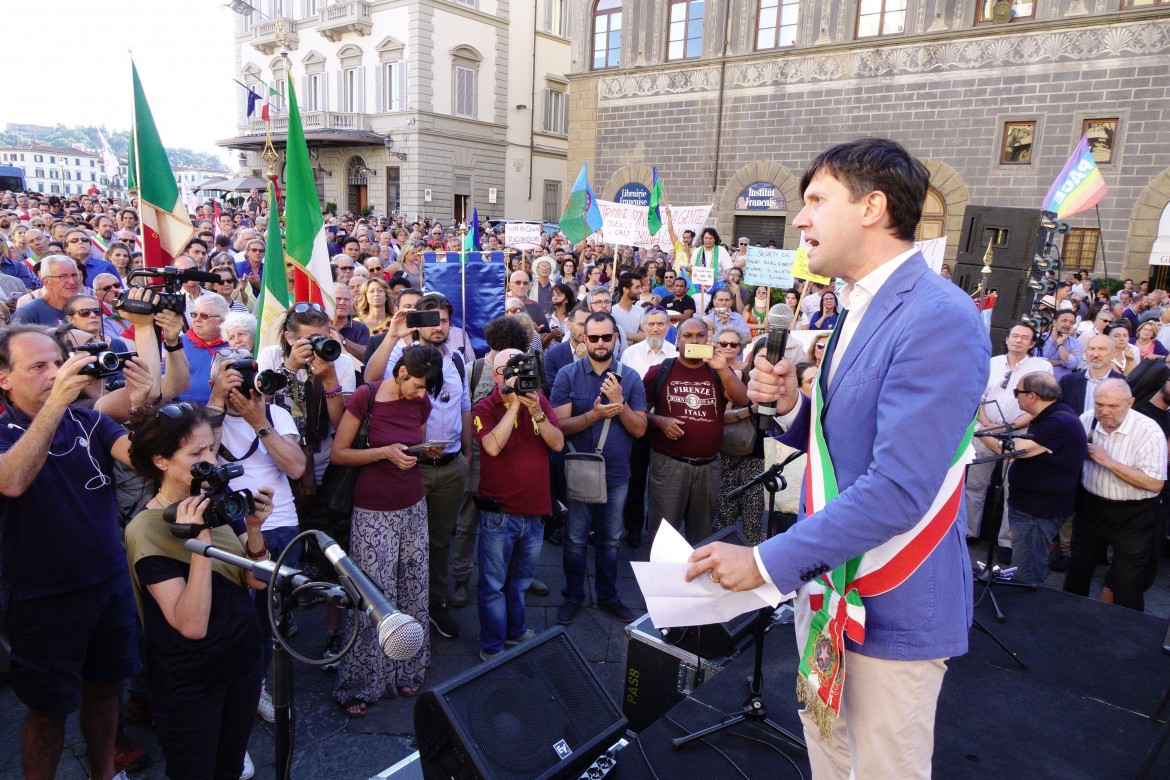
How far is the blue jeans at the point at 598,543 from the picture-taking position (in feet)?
16.1

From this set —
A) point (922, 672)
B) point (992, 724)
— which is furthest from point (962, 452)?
point (992, 724)

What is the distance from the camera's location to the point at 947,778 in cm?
279

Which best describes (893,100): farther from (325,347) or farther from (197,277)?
(197,277)

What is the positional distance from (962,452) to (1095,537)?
4.58 metres

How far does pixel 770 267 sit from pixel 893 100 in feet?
42.8

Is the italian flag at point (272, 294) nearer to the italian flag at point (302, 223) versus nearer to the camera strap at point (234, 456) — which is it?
the italian flag at point (302, 223)

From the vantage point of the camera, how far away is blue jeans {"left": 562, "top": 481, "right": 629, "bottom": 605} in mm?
4895

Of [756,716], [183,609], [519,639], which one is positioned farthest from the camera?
[519,639]

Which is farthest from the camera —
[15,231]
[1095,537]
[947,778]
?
[15,231]

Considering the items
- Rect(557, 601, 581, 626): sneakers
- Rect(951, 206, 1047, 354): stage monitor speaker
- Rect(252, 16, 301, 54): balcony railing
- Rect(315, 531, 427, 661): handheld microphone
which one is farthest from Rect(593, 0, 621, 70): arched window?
Rect(315, 531, 427, 661): handheld microphone

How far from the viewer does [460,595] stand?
500 cm

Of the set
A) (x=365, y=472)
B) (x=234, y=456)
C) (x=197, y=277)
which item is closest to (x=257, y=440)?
(x=234, y=456)

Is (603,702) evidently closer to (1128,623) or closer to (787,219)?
(1128,623)

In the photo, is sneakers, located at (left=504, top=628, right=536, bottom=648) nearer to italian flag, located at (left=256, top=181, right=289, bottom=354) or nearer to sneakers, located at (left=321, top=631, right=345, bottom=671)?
sneakers, located at (left=321, top=631, right=345, bottom=671)
